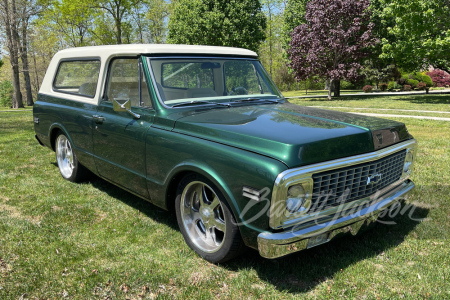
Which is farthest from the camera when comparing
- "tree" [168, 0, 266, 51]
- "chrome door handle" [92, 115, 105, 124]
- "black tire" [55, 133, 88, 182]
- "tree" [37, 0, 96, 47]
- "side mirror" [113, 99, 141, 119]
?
"tree" [37, 0, 96, 47]

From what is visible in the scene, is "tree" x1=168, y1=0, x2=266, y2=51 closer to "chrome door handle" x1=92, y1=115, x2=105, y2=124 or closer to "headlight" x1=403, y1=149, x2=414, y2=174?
"chrome door handle" x1=92, y1=115, x2=105, y2=124

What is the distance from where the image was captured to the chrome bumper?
8.67ft

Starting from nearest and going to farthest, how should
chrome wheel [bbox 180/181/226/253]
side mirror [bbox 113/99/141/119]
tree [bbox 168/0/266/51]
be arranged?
chrome wheel [bbox 180/181/226/253], side mirror [bbox 113/99/141/119], tree [bbox 168/0/266/51]

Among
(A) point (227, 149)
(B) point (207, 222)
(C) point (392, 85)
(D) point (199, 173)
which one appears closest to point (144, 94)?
(D) point (199, 173)

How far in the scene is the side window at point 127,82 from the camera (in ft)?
12.6

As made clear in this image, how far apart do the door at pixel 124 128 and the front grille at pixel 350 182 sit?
69.6 inches

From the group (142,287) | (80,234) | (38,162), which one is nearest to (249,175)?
(142,287)

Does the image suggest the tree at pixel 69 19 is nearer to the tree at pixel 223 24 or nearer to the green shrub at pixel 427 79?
the tree at pixel 223 24

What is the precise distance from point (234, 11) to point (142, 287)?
83.4 feet

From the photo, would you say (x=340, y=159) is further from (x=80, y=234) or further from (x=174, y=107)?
(x=80, y=234)

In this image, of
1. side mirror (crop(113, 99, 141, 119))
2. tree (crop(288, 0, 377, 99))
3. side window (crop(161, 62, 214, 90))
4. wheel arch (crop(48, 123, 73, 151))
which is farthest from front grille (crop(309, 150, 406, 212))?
tree (crop(288, 0, 377, 99))

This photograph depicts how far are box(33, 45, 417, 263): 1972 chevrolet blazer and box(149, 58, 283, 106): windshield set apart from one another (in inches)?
0.5

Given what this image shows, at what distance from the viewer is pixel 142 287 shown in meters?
2.96

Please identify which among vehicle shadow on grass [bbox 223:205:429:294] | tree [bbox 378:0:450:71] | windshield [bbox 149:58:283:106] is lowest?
vehicle shadow on grass [bbox 223:205:429:294]
